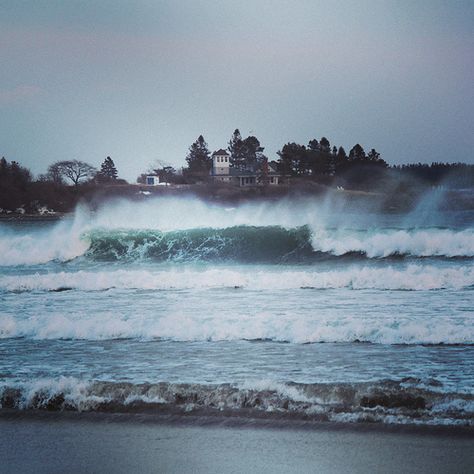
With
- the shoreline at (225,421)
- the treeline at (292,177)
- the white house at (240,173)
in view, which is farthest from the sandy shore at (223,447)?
the white house at (240,173)

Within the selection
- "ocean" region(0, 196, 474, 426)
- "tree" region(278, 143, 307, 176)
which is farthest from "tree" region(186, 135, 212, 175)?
"ocean" region(0, 196, 474, 426)

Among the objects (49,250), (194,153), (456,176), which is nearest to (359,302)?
(49,250)

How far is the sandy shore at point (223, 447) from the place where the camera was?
15.5 ft

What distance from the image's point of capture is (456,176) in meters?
66.8

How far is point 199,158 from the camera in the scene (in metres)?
104

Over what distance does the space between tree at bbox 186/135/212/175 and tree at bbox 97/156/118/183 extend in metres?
27.2

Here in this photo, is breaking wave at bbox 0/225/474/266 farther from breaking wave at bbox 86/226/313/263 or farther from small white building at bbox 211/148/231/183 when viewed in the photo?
small white building at bbox 211/148/231/183

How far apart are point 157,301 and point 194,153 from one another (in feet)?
304

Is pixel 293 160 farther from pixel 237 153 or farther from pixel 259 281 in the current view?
pixel 259 281

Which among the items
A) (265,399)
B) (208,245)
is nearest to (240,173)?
(208,245)

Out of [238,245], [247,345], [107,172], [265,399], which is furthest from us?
[107,172]

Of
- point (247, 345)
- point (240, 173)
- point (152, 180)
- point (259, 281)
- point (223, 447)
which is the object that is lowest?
point (259, 281)

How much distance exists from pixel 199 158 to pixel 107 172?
113 feet

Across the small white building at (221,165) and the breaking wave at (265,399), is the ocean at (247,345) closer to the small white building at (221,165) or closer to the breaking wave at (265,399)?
the breaking wave at (265,399)
